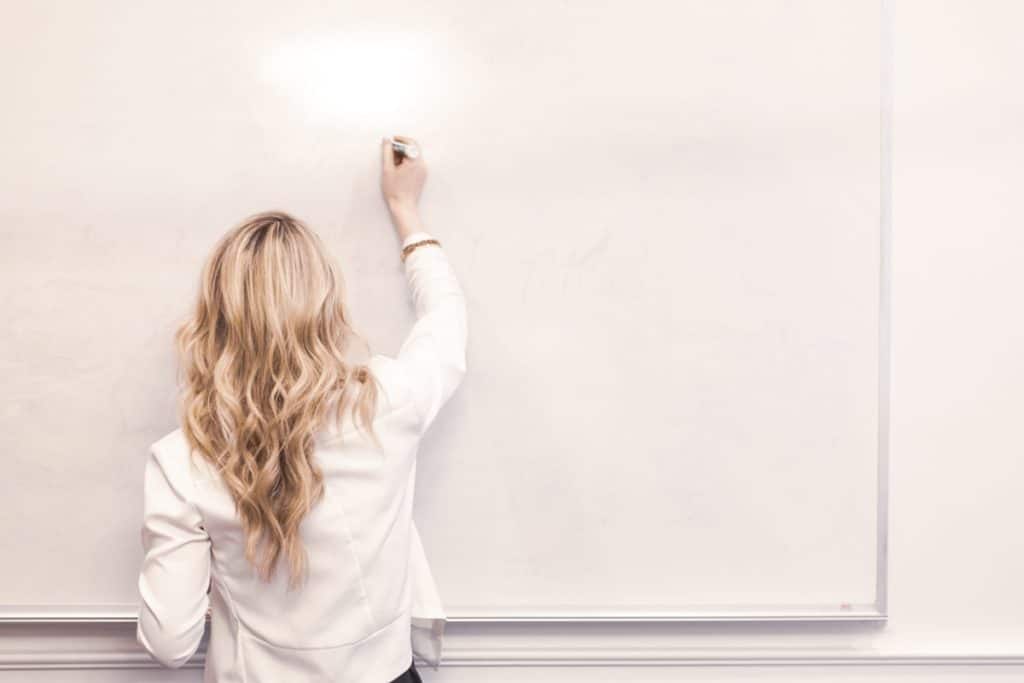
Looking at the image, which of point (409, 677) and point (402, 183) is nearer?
point (409, 677)

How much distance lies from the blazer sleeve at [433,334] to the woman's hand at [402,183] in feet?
0.09

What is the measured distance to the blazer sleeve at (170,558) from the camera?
3.06 ft

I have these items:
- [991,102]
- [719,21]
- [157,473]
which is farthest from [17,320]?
[991,102]

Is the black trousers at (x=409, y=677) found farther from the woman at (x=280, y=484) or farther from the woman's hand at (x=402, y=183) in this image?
the woman's hand at (x=402, y=183)

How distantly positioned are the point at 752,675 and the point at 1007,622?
470 millimetres

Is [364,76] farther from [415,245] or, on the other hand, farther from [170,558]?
[170,558]

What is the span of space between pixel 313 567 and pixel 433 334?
0.37m

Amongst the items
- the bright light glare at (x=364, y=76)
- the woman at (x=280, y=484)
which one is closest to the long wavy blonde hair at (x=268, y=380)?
the woman at (x=280, y=484)

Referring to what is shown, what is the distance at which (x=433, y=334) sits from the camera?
1.11m

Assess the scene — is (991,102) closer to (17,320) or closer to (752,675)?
(752,675)

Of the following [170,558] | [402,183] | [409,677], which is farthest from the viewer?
[402,183]

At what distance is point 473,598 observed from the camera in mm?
1274

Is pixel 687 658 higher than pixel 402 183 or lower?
lower

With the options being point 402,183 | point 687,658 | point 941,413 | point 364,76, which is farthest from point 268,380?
point 941,413
